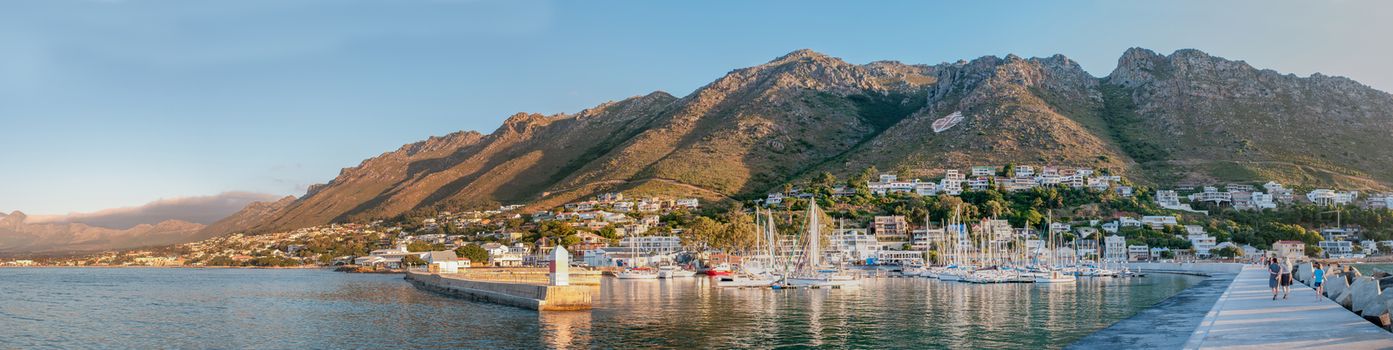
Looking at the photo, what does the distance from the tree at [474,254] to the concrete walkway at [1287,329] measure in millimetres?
105716

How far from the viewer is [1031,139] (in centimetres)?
14962

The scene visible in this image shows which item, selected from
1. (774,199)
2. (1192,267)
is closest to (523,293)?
(1192,267)

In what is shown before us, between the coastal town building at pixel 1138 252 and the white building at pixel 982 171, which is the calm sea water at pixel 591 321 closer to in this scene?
the coastal town building at pixel 1138 252

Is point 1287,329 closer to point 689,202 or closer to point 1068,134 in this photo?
point 689,202

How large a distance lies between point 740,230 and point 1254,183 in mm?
78615

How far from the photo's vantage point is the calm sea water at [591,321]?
27297 millimetres

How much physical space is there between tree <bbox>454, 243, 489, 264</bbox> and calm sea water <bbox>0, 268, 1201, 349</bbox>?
65.7 m

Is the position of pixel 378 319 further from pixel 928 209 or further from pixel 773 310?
pixel 928 209

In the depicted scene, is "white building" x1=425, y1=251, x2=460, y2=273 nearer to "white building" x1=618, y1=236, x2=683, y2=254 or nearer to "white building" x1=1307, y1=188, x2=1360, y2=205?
"white building" x1=618, y1=236, x2=683, y2=254

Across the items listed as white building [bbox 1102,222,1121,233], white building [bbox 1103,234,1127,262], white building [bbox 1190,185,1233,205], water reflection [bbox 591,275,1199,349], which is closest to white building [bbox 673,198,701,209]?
white building [bbox 1102,222,1121,233]

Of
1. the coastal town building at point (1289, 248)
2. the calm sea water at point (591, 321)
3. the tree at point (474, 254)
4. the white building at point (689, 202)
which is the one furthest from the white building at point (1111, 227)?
the tree at point (474, 254)

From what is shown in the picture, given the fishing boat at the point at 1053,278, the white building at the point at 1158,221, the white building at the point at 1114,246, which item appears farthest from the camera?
the white building at the point at 1158,221

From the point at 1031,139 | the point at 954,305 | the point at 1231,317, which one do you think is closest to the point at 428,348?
the point at 1231,317

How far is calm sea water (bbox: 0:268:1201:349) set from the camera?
27.3m
